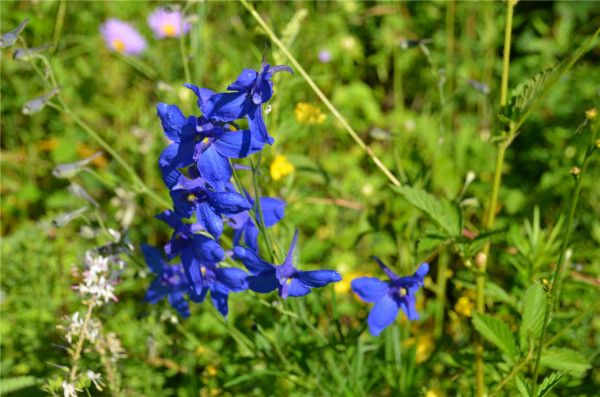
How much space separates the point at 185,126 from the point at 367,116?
98.3 inches

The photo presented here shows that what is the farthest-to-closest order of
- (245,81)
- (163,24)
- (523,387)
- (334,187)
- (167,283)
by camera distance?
(163,24) < (334,187) < (167,283) < (523,387) < (245,81)

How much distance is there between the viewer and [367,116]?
3855 millimetres

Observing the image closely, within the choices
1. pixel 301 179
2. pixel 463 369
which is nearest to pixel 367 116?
pixel 301 179

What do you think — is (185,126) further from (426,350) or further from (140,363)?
(426,350)

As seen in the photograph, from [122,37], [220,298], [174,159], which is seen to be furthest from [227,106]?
[122,37]

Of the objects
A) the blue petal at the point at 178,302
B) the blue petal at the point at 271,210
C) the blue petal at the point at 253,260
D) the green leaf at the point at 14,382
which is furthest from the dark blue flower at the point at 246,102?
the green leaf at the point at 14,382

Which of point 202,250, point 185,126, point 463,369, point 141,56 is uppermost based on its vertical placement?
point 141,56

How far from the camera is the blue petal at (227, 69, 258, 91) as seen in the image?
141 cm

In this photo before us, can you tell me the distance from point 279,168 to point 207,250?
3.23 ft

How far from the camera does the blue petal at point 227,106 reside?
56.6 inches

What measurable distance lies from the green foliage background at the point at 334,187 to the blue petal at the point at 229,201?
47cm

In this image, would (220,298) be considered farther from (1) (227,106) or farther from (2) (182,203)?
(1) (227,106)

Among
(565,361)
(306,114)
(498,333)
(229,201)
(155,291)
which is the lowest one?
(565,361)

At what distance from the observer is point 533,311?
6.13 feet
